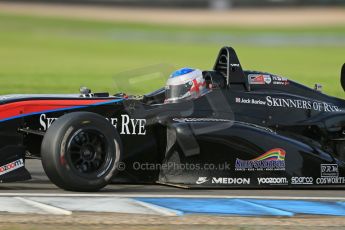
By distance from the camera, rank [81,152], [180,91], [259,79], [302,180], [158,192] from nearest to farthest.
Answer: [81,152] → [158,192] → [302,180] → [180,91] → [259,79]

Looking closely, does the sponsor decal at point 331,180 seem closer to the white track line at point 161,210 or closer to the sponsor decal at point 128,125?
the sponsor decal at point 128,125

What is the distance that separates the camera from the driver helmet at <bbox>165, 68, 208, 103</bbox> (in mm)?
8078

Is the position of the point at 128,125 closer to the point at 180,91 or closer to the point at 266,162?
the point at 180,91

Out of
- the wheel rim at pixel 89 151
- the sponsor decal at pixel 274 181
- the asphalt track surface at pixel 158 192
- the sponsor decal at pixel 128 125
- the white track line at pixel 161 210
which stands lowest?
the white track line at pixel 161 210

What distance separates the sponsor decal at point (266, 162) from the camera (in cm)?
774

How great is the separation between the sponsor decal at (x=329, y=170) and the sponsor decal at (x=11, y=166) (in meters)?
3.15

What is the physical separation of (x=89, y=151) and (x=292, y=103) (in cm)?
252

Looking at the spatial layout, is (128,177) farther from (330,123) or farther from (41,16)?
(41,16)

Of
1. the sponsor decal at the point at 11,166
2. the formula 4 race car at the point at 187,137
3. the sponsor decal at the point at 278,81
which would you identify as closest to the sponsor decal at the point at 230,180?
the formula 4 race car at the point at 187,137

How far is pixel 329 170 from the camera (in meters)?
7.99

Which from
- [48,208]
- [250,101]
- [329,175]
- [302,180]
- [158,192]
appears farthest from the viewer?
[250,101]

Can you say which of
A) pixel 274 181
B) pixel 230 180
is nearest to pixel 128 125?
pixel 230 180

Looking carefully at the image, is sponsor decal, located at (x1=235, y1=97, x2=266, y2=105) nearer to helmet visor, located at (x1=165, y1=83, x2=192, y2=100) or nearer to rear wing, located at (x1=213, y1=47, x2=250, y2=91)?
rear wing, located at (x1=213, y1=47, x2=250, y2=91)

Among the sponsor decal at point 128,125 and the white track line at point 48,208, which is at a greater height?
the sponsor decal at point 128,125
